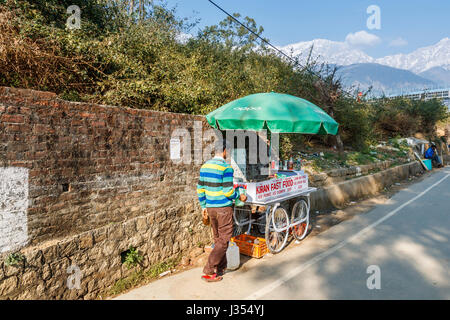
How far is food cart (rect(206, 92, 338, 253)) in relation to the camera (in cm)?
577

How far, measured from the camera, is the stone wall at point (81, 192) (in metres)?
3.60

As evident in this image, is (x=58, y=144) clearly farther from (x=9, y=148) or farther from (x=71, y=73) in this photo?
(x=71, y=73)

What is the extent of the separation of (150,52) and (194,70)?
49.5 inches

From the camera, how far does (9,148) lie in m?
3.55

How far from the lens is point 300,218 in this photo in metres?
7.21

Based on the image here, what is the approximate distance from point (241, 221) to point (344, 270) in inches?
90.8

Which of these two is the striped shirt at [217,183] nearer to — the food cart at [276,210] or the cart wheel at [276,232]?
the food cart at [276,210]

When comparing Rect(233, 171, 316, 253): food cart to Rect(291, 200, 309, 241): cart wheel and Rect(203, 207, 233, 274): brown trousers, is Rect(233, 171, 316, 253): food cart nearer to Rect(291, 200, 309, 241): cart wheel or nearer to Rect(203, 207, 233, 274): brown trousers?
Rect(291, 200, 309, 241): cart wheel

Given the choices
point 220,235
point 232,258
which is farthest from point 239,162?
point 220,235

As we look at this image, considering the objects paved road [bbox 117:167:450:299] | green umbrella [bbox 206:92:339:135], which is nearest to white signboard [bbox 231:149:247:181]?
green umbrella [bbox 206:92:339:135]

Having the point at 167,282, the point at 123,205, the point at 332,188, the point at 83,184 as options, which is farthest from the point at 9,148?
the point at 332,188

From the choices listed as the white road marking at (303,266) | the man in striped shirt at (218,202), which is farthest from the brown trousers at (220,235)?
the white road marking at (303,266)

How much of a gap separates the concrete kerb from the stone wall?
17.3 ft

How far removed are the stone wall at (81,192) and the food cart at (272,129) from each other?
45.1 inches
